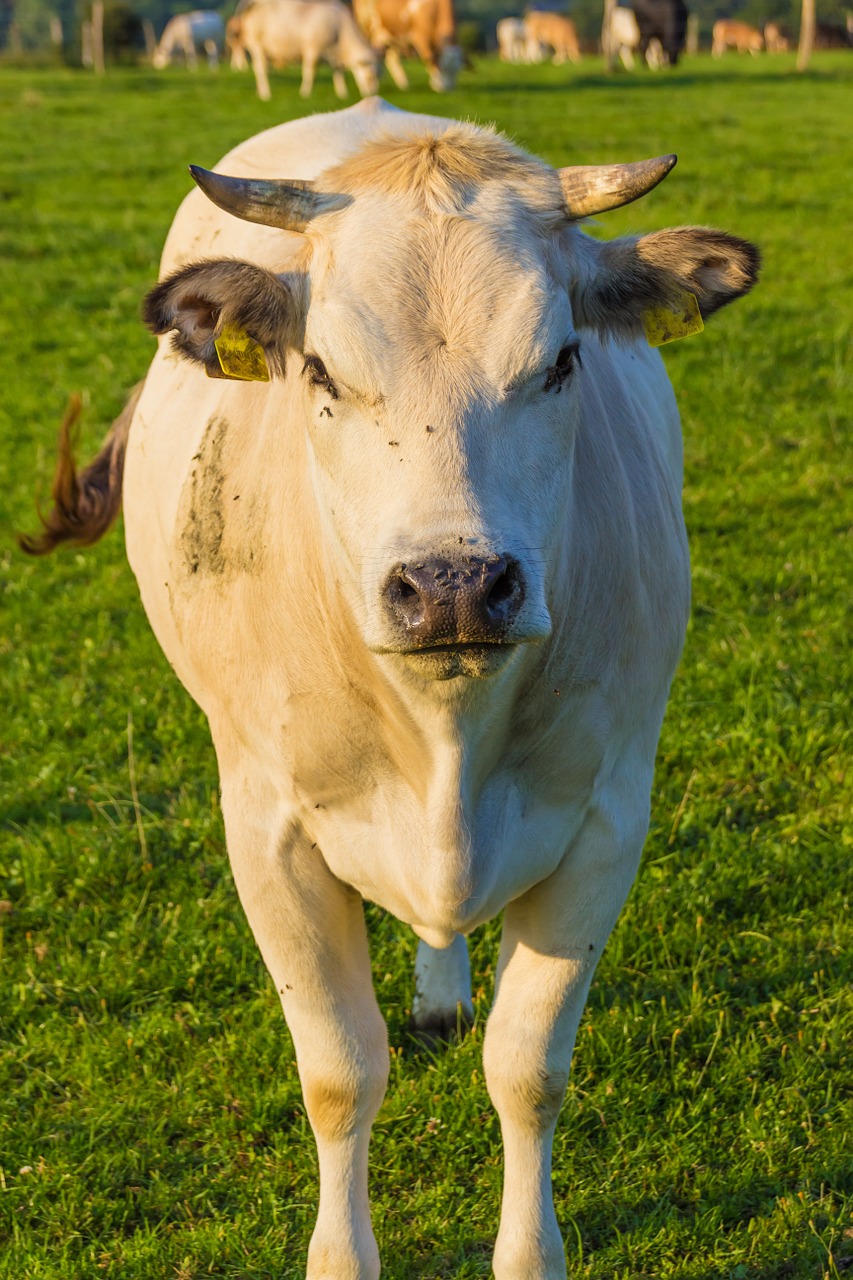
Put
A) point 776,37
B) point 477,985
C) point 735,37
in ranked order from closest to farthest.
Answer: point 477,985 < point 776,37 < point 735,37

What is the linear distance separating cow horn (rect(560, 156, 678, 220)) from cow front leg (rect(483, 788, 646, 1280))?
1.23 meters

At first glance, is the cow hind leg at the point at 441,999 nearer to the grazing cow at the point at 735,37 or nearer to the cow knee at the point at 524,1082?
the cow knee at the point at 524,1082

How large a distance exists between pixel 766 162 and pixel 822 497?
31.2 feet

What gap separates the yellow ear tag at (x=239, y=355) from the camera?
2.91 m

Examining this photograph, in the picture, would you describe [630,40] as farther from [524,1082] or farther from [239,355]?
[524,1082]

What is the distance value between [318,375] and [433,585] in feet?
2.14

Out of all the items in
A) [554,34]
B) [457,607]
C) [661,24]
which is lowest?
[554,34]

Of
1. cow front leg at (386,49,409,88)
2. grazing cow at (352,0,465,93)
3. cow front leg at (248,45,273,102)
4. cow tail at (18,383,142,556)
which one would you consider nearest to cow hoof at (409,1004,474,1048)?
cow tail at (18,383,142,556)

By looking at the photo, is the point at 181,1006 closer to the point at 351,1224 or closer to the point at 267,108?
the point at 351,1224

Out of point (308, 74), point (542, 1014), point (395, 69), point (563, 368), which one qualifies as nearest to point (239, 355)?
point (563, 368)

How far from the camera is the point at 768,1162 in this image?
352 centimetres

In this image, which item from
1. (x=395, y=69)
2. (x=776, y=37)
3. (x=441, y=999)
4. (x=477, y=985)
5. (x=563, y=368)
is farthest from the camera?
(x=776, y=37)

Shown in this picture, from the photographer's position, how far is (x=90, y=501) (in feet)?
16.6

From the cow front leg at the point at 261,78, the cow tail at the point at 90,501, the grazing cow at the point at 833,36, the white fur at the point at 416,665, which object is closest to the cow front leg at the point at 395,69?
the cow front leg at the point at 261,78
